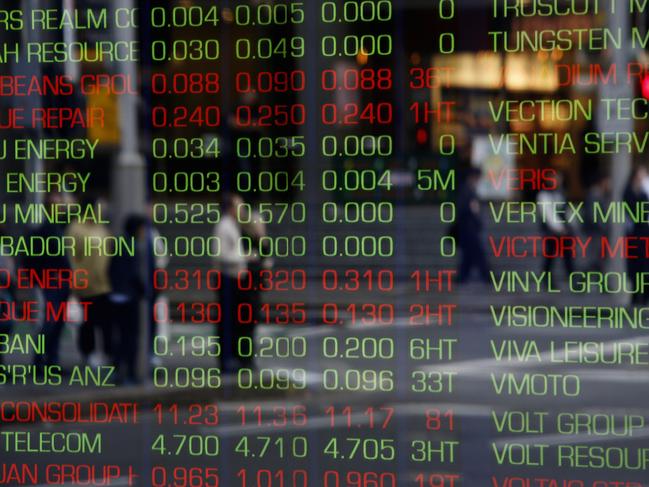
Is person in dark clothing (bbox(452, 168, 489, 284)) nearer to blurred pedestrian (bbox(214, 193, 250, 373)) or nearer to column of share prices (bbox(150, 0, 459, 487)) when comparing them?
column of share prices (bbox(150, 0, 459, 487))

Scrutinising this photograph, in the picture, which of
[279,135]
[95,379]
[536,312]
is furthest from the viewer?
[95,379]

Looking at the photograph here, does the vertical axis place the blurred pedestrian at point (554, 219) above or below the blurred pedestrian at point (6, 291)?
above

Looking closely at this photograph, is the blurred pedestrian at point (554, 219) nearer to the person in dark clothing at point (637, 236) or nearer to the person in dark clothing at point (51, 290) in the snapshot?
the person in dark clothing at point (637, 236)

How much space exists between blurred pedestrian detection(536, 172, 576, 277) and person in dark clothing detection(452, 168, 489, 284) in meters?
0.17

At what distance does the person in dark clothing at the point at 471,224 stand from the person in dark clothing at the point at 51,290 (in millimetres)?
1178

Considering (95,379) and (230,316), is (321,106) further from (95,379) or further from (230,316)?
(95,379)

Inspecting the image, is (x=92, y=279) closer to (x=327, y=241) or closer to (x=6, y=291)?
(x=6, y=291)

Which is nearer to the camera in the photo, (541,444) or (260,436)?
(541,444)

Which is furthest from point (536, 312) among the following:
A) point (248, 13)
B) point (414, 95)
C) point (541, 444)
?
point (248, 13)

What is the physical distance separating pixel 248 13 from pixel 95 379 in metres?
1.20

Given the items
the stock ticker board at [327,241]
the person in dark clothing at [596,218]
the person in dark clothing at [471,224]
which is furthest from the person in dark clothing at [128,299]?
the person in dark clothing at [596,218]

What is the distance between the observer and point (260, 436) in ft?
12.1

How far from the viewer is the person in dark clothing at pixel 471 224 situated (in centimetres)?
331

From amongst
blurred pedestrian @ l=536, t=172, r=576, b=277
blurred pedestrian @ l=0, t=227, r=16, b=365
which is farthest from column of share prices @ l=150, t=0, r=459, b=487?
blurred pedestrian @ l=0, t=227, r=16, b=365
